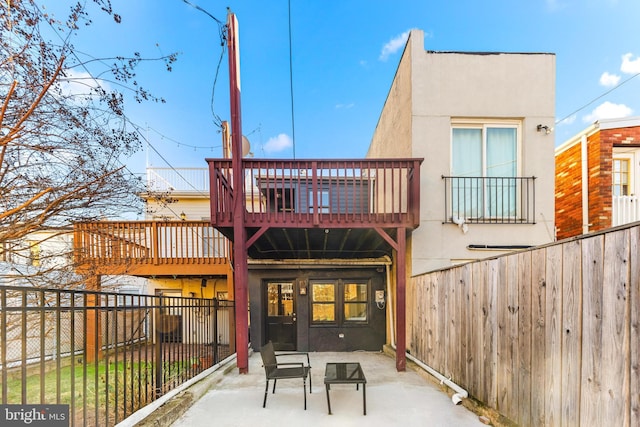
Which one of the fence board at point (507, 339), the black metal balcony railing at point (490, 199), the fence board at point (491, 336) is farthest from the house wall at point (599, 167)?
the fence board at point (507, 339)

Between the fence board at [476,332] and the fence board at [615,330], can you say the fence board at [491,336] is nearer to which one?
the fence board at [476,332]

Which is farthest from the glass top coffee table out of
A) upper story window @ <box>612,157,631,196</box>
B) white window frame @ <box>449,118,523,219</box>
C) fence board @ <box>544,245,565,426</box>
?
upper story window @ <box>612,157,631,196</box>

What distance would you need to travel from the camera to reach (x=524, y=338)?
251 cm

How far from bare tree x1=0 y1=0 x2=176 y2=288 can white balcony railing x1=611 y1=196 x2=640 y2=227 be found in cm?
848

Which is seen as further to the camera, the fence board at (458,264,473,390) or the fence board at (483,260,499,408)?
the fence board at (458,264,473,390)

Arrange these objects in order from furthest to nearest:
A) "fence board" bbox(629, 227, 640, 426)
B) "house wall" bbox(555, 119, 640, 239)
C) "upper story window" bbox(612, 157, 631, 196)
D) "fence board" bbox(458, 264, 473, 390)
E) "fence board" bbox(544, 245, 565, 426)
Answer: "upper story window" bbox(612, 157, 631, 196)
"house wall" bbox(555, 119, 640, 239)
"fence board" bbox(458, 264, 473, 390)
"fence board" bbox(544, 245, 565, 426)
"fence board" bbox(629, 227, 640, 426)

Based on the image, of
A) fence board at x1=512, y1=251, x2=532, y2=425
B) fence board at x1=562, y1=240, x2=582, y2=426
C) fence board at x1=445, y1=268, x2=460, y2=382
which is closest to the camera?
fence board at x1=562, y1=240, x2=582, y2=426

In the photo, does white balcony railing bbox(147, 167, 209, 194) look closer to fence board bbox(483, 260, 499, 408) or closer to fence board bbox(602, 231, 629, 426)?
fence board bbox(483, 260, 499, 408)

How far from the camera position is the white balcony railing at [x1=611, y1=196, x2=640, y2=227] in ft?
19.6

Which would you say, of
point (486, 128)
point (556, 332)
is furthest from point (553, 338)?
point (486, 128)

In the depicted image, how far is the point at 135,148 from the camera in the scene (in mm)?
4098

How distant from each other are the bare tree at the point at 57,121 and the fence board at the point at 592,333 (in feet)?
15.0

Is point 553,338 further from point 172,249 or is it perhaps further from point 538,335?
point 172,249

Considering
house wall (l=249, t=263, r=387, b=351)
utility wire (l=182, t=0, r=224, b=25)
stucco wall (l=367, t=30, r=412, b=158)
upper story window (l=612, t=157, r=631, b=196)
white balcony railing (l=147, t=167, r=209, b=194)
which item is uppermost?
utility wire (l=182, t=0, r=224, b=25)
